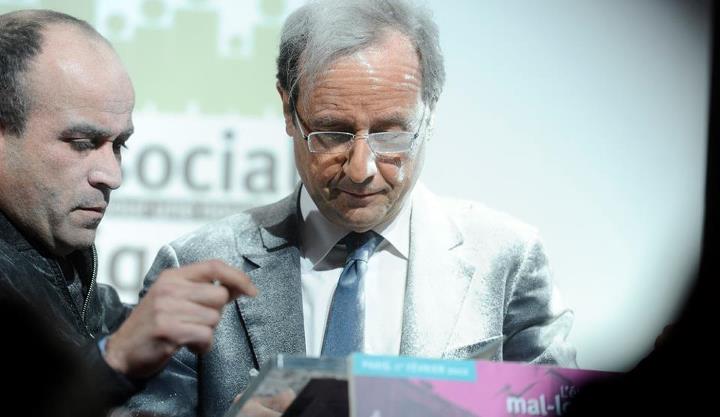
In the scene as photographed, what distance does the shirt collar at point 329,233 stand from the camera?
1864 mm

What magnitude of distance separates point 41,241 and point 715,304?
3.65 feet

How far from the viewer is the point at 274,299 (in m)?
1.76

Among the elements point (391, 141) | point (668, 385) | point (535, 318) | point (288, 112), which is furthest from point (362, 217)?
point (668, 385)

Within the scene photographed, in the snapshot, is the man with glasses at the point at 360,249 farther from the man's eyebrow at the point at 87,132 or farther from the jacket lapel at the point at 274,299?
the man's eyebrow at the point at 87,132

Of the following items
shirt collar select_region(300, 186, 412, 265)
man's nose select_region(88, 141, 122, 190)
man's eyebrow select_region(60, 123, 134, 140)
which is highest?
man's eyebrow select_region(60, 123, 134, 140)

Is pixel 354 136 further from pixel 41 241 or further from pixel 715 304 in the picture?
pixel 715 304

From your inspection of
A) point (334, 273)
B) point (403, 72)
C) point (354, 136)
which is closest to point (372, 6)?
point (403, 72)

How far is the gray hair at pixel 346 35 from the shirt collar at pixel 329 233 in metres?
0.23

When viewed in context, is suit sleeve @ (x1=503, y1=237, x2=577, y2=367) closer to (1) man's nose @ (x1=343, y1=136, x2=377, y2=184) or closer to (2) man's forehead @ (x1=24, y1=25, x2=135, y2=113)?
(1) man's nose @ (x1=343, y1=136, x2=377, y2=184)

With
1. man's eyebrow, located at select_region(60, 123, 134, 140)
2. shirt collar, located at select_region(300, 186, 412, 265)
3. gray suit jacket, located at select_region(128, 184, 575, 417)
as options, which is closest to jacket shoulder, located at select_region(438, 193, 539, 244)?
gray suit jacket, located at select_region(128, 184, 575, 417)

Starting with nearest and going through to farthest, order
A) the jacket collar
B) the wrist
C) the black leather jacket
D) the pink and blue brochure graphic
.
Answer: the pink and blue brochure graphic
the wrist
the black leather jacket
the jacket collar

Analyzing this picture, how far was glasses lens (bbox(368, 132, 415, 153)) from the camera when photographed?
173 centimetres

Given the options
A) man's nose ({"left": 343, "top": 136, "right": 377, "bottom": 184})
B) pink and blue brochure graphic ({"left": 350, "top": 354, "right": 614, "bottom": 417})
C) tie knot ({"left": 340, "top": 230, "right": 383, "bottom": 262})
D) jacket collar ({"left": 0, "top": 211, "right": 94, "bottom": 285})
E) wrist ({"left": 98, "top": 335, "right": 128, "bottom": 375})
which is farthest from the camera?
tie knot ({"left": 340, "top": 230, "right": 383, "bottom": 262})

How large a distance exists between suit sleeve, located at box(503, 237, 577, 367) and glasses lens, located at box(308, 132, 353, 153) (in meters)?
0.43
